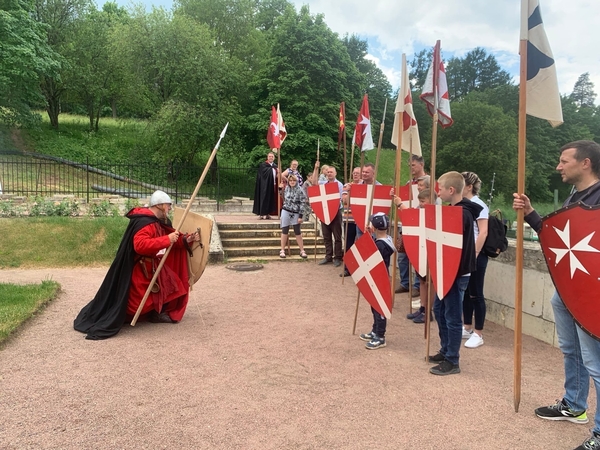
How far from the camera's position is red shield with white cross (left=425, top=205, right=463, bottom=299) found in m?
3.89

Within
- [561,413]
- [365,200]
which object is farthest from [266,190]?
[561,413]

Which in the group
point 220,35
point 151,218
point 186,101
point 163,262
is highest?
point 220,35

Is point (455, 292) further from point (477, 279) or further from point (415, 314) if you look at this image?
point (415, 314)

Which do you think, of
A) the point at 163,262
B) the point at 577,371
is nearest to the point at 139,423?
the point at 163,262

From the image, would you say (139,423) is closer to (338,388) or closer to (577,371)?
(338,388)

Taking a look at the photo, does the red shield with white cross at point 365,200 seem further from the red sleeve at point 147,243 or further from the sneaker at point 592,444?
the sneaker at point 592,444

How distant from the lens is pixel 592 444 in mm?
2805

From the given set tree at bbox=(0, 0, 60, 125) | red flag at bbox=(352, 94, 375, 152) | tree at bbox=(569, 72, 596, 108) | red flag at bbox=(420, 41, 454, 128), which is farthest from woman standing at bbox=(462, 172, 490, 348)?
tree at bbox=(569, 72, 596, 108)

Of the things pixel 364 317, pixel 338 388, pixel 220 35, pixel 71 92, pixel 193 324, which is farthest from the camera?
pixel 71 92

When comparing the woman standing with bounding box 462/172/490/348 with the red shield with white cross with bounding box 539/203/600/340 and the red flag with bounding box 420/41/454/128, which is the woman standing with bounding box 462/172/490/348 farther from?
the red shield with white cross with bounding box 539/203/600/340

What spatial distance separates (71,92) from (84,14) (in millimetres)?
6389

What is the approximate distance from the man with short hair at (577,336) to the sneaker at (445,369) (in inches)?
34.2

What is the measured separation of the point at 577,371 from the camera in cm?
321

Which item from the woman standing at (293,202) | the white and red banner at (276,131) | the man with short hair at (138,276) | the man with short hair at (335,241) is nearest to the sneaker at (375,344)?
the man with short hair at (138,276)
